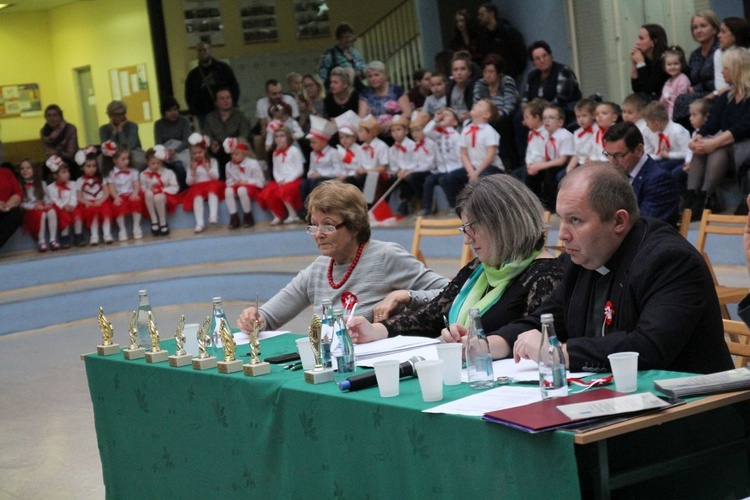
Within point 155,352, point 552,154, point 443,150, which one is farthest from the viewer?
point 443,150

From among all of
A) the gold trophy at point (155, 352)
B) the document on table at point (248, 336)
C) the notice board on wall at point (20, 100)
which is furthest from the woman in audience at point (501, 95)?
the notice board on wall at point (20, 100)

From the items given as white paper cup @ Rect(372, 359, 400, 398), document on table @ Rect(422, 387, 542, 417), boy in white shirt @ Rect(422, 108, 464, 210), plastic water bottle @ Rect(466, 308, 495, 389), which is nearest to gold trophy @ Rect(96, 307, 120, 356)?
white paper cup @ Rect(372, 359, 400, 398)

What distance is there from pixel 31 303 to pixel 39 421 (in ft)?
12.5

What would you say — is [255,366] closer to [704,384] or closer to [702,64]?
[704,384]

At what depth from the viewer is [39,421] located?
5.66 m

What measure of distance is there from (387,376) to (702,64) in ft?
19.4

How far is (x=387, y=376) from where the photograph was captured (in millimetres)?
2586

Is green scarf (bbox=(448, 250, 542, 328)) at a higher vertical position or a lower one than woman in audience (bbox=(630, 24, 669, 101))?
lower

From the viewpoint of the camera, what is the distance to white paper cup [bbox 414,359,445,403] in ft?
8.09

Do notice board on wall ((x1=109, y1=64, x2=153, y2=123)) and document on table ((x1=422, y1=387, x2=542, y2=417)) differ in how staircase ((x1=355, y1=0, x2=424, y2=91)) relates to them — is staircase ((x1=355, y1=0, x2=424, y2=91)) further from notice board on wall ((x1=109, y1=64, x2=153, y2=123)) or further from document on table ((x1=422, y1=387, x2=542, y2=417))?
document on table ((x1=422, y1=387, x2=542, y2=417))

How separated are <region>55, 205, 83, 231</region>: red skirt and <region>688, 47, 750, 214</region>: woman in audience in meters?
6.30

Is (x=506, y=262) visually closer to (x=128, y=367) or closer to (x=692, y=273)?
(x=692, y=273)

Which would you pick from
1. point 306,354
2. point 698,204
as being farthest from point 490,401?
point 698,204

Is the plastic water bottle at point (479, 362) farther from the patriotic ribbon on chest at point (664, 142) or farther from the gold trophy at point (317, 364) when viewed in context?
the patriotic ribbon on chest at point (664, 142)
